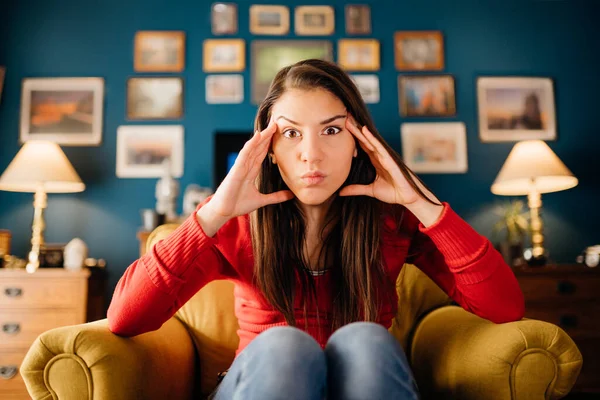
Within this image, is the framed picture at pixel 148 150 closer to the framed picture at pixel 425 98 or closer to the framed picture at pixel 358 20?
the framed picture at pixel 358 20

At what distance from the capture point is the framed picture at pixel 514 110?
10.2 feet

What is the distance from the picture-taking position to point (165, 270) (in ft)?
3.22

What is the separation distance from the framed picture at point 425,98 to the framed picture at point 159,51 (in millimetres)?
1519

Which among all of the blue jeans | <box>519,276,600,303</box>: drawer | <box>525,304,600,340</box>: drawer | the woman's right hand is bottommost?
<box>525,304,600,340</box>: drawer

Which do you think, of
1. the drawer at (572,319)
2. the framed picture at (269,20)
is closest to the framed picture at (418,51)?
the framed picture at (269,20)

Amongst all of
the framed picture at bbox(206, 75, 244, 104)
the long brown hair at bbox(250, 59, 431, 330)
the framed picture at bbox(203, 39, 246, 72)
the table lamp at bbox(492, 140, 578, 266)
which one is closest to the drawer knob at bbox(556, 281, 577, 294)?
the table lamp at bbox(492, 140, 578, 266)

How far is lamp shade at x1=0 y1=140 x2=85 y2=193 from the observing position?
8.18 ft

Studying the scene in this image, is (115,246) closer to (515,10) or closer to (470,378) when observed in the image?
(470,378)

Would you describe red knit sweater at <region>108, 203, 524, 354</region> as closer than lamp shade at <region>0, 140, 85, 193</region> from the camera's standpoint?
Yes

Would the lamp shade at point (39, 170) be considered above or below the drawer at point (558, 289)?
above

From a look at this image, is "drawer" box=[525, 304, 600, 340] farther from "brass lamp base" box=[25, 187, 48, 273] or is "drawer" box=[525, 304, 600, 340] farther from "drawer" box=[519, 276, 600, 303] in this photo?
"brass lamp base" box=[25, 187, 48, 273]

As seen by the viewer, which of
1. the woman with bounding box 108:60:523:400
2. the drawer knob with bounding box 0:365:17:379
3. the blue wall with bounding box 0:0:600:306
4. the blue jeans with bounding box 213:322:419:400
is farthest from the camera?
the blue wall with bounding box 0:0:600:306

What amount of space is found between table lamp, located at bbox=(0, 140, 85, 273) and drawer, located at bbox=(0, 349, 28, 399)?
430 millimetres

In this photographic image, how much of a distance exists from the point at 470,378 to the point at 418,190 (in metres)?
0.44
